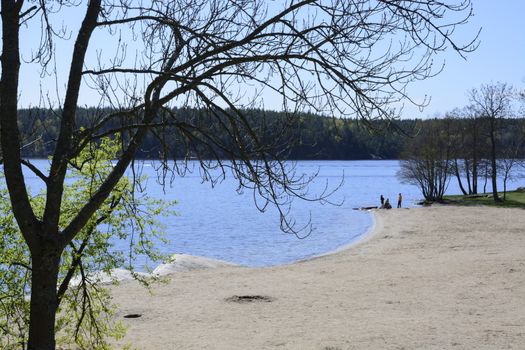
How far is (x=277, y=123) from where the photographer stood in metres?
7.29

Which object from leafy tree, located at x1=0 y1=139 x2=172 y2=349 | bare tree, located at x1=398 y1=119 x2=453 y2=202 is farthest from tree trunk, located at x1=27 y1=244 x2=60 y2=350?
bare tree, located at x1=398 y1=119 x2=453 y2=202

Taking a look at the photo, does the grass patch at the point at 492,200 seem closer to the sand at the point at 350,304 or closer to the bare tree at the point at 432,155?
the bare tree at the point at 432,155

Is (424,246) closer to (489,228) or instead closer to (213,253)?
(489,228)

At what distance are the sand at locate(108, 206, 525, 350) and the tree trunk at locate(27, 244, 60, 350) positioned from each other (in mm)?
6663

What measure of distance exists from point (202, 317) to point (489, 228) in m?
28.1

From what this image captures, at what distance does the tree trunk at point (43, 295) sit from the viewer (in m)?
6.96

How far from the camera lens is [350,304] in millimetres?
18031

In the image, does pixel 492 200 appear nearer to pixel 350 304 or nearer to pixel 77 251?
pixel 350 304

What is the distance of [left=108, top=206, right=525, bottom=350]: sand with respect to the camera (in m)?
13.6

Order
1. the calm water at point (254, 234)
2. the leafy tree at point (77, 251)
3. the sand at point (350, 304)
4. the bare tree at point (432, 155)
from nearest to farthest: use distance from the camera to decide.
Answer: the leafy tree at point (77, 251)
the sand at point (350, 304)
the calm water at point (254, 234)
the bare tree at point (432, 155)

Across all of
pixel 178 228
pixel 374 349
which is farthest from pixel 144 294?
pixel 178 228

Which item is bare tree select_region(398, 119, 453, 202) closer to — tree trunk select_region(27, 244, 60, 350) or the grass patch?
the grass patch

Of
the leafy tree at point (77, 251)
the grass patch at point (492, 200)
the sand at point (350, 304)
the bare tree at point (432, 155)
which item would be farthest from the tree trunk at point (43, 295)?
the bare tree at point (432, 155)

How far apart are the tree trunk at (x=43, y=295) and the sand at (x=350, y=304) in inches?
262
